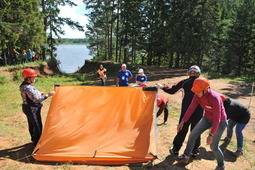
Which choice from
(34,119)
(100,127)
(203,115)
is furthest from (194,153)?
(34,119)

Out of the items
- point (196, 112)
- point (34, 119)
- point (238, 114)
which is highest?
point (196, 112)

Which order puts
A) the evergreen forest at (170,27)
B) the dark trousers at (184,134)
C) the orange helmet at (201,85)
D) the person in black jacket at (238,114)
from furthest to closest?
the evergreen forest at (170,27)
the person in black jacket at (238,114)
the dark trousers at (184,134)
the orange helmet at (201,85)

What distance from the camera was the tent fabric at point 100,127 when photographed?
151 inches

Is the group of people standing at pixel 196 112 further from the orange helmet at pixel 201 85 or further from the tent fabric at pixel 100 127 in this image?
the tent fabric at pixel 100 127

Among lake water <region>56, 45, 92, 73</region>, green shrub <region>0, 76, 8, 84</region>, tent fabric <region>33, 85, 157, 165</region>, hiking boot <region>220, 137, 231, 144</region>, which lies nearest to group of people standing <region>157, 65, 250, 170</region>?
hiking boot <region>220, 137, 231, 144</region>

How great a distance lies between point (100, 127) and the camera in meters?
4.36

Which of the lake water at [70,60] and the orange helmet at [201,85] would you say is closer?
the orange helmet at [201,85]

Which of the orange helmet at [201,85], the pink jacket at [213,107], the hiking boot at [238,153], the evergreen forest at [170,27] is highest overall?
the evergreen forest at [170,27]

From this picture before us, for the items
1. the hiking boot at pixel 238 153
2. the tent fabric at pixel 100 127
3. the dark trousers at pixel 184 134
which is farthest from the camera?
the hiking boot at pixel 238 153

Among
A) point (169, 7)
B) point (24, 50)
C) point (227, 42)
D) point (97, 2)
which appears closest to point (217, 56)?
point (227, 42)

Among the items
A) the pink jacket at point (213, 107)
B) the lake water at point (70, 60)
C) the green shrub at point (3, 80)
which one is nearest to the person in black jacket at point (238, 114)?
the pink jacket at point (213, 107)

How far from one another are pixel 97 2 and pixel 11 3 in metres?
15.4

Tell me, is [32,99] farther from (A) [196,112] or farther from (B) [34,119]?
(A) [196,112]

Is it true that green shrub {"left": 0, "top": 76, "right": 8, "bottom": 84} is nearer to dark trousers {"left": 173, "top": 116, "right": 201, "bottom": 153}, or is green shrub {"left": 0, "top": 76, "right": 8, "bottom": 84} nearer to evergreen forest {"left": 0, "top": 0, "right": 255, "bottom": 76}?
evergreen forest {"left": 0, "top": 0, "right": 255, "bottom": 76}
